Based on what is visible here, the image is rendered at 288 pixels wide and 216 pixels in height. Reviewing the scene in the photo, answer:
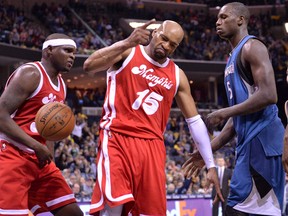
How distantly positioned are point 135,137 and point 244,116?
3.03 ft

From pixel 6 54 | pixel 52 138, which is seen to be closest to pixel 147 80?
pixel 52 138

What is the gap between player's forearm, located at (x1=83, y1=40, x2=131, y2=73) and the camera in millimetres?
4273

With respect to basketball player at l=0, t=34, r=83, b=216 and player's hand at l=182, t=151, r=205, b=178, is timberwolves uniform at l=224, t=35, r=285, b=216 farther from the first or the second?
basketball player at l=0, t=34, r=83, b=216

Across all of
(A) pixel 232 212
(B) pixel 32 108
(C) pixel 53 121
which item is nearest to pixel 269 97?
(A) pixel 232 212

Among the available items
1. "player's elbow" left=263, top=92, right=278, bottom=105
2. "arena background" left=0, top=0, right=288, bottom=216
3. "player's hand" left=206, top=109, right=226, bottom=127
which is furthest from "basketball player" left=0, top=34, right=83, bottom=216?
"arena background" left=0, top=0, right=288, bottom=216

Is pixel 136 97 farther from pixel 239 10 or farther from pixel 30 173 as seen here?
pixel 30 173

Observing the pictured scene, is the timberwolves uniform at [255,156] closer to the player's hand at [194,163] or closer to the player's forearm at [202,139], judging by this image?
the player's forearm at [202,139]

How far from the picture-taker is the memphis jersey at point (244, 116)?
4.03 metres

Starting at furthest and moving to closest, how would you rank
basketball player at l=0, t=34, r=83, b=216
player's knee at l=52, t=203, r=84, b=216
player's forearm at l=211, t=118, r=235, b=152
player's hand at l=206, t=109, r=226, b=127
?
player's knee at l=52, t=203, r=84, b=216 < basketball player at l=0, t=34, r=83, b=216 < player's forearm at l=211, t=118, r=235, b=152 < player's hand at l=206, t=109, r=226, b=127

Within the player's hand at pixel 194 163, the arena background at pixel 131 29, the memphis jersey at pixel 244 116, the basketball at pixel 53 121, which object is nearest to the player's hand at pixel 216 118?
the memphis jersey at pixel 244 116

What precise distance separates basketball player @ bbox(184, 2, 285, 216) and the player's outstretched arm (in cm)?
71

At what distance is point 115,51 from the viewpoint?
4289 millimetres

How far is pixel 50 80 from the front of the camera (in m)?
5.14

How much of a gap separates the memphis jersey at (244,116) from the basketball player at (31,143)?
1.77m
